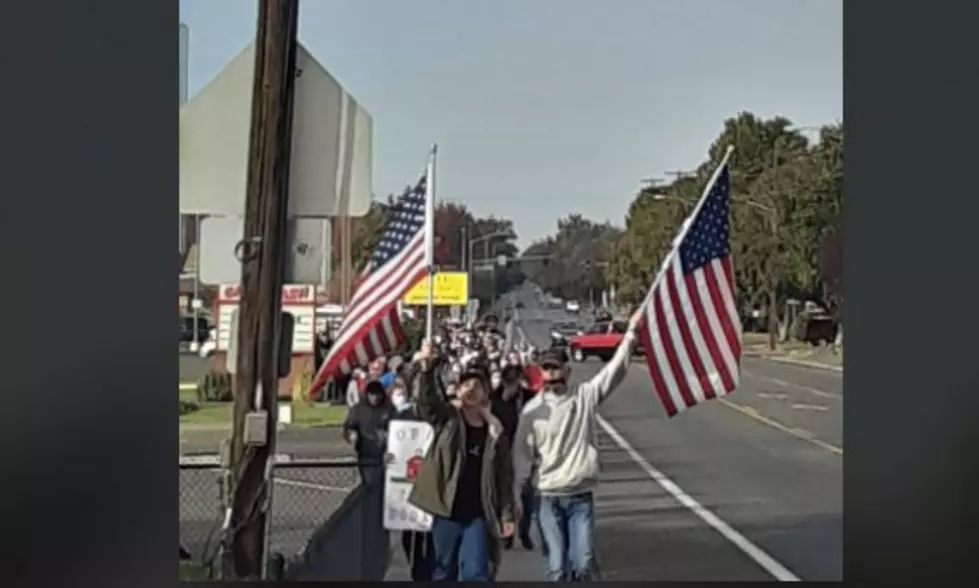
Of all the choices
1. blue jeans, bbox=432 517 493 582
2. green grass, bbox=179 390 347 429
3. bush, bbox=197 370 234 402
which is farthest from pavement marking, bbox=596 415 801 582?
bush, bbox=197 370 234 402

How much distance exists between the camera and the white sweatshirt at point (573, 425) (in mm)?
4832

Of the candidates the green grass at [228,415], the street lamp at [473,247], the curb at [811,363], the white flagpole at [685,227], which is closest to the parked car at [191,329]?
the green grass at [228,415]

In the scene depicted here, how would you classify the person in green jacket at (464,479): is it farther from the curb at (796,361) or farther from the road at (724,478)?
the curb at (796,361)

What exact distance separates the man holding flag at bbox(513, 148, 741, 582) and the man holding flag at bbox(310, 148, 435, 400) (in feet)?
1.17

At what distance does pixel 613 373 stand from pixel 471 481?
415 millimetres

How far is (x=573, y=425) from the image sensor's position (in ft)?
15.9

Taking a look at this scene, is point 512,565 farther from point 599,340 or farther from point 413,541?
point 599,340

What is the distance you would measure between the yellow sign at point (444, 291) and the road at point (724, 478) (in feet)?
0.49
